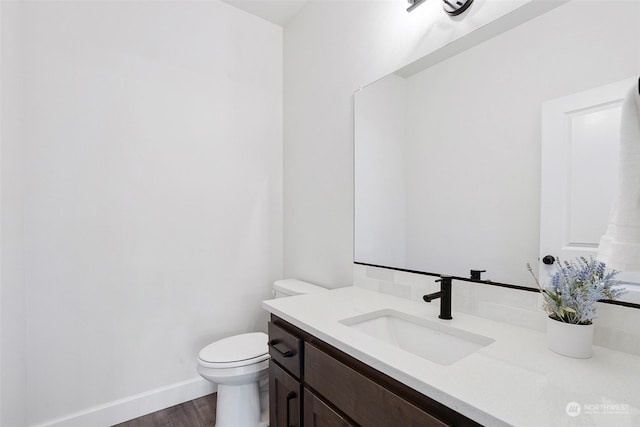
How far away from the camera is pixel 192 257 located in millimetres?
2102

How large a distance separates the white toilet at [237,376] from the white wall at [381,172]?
0.80 meters

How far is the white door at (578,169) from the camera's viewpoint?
0.88m

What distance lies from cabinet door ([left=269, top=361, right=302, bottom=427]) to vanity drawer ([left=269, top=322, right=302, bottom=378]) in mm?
33

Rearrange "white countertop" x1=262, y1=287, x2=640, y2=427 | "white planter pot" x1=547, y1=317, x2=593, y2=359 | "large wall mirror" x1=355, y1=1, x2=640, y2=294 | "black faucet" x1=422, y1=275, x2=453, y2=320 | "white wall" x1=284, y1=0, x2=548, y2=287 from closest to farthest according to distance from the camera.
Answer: "white countertop" x1=262, y1=287, x2=640, y2=427
"white planter pot" x1=547, y1=317, x2=593, y2=359
"large wall mirror" x1=355, y1=1, x2=640, y2=294
"black faucet" x1=422, y1=275, x2=453, y2=320
"white wall" x1=284, y1=0, x2=548, y2=287

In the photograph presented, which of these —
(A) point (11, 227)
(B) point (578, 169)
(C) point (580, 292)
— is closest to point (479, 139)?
(B) point (578, 169)

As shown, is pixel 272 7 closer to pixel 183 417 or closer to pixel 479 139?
pixel 479 139

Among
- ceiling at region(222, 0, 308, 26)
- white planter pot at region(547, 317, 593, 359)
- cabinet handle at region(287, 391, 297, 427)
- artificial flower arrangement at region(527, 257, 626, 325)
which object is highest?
ceiling at region(222, 0, 308, 26)

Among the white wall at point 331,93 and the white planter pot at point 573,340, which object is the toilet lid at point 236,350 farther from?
the white planter pot at point 573,340

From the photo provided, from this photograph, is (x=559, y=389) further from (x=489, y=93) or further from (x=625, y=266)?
(x=489, y=93)

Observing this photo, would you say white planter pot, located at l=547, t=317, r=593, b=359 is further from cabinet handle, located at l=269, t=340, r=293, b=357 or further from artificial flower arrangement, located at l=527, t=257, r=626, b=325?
cabinet handle, located at l=269, t=340, r=293, b=357

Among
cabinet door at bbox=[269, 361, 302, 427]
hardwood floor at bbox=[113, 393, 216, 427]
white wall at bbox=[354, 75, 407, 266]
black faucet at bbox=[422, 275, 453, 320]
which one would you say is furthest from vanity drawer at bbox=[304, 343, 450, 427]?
hardwood floor at bbox=[113, 393, 216, 427]

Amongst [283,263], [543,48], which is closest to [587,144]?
[543,48]

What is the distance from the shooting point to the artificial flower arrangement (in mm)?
815

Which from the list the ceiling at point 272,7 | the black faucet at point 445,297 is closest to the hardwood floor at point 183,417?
the black faucet at point 445,297
